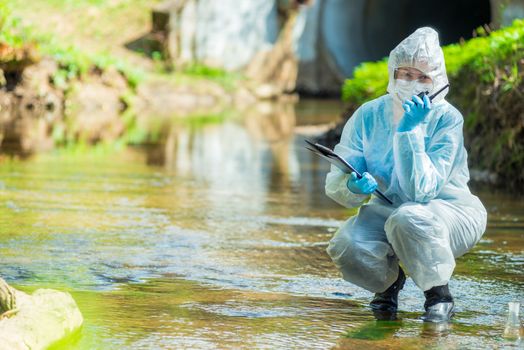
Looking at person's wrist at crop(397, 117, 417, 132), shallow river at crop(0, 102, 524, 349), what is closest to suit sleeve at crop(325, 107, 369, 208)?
person's wrist at crop(397, 117, 417, 132)

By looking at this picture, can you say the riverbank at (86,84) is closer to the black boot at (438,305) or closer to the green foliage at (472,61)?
the green foliage at (472,61)

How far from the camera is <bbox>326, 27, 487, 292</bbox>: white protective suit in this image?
201 inches

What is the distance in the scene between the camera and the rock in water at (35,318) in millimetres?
4367

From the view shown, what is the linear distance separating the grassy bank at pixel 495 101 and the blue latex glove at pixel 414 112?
5.00 m

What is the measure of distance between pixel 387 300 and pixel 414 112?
0.94 meters

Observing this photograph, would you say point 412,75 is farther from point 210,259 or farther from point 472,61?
point 472,61

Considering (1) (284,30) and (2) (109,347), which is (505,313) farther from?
(1) (284,30)

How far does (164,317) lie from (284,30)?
2400 centimetres

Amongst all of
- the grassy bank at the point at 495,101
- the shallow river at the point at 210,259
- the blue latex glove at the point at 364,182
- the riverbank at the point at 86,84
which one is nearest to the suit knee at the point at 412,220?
the blue latex glove at the point at 364,182

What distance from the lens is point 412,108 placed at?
4996 millimetres

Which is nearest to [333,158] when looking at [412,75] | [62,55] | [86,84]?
[412,75]

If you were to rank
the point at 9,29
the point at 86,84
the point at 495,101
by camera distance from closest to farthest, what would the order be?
the point at 495,101
the point at 9,29
the point at 86,84

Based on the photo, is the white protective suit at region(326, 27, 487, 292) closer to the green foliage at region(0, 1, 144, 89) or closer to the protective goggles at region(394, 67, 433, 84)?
the protective goggles at region(394, 67, 433, 84)

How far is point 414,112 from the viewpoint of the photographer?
5.01 meters
